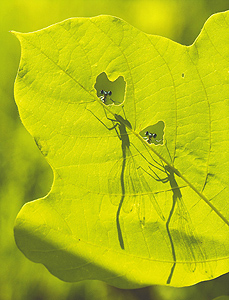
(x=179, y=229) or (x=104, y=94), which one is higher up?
(x=104, y=94)

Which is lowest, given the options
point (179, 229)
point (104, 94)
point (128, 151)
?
point (179, 229)

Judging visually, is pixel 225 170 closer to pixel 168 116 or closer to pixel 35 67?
pixel 168 116

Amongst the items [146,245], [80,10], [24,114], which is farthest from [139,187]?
[80,10]

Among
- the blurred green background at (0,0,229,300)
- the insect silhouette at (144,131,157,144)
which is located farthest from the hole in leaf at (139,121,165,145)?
the blurred green background at (0,0,229,300)

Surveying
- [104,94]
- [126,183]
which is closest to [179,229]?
[126,183]

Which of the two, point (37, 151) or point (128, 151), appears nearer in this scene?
point (128, 151)

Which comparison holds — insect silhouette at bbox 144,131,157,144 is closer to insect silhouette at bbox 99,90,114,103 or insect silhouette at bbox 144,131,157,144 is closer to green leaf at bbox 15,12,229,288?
green leaf at bbox 15,12,229,288

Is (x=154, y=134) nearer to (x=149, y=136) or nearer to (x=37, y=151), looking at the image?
(x=149, y=136)
